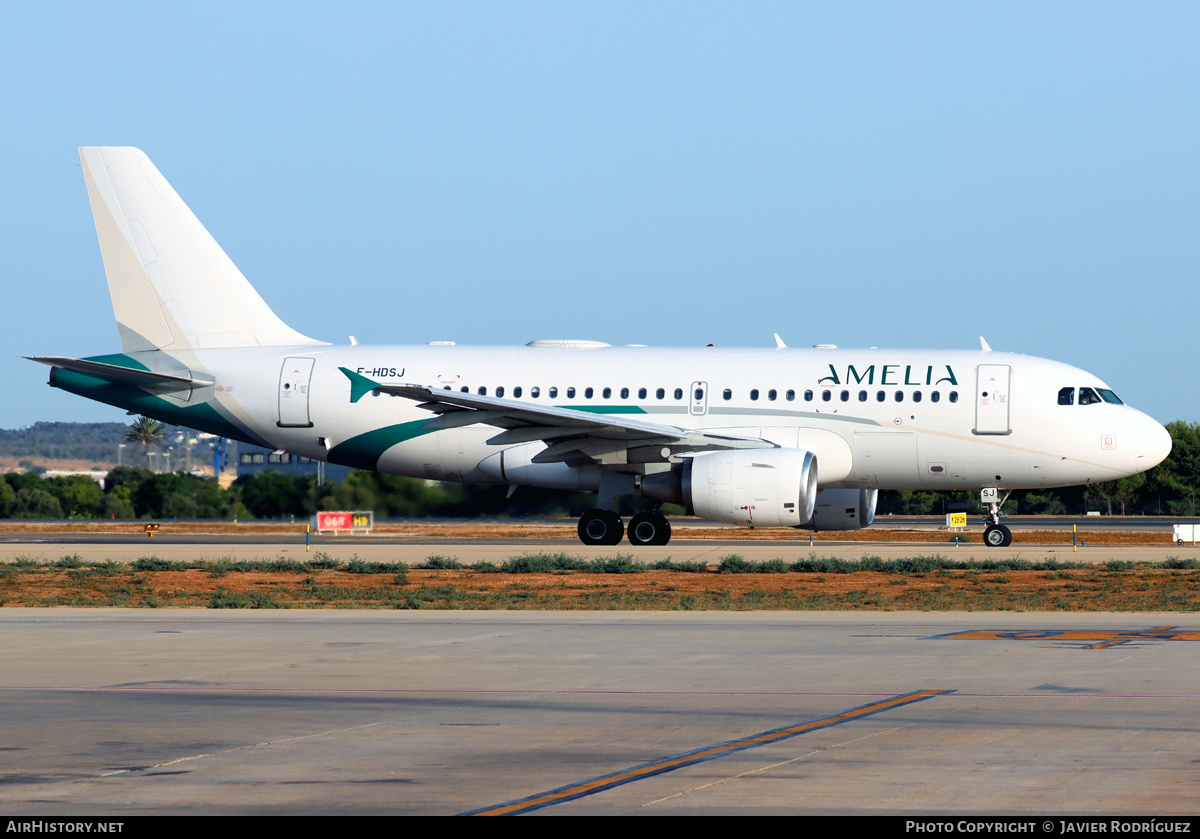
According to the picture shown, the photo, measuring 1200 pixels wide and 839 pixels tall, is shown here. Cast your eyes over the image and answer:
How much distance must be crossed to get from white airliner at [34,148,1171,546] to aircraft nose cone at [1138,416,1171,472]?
5cm

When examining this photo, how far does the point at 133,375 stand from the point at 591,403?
10071 mm

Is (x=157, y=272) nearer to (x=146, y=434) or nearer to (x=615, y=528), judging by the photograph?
(x=615, y=528)

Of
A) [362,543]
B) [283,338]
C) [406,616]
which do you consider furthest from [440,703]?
[362,543]

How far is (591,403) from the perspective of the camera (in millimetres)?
31000

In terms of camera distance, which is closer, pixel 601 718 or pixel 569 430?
pixel 601 718

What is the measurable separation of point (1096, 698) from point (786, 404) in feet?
63.5

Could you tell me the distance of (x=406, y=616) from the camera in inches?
739

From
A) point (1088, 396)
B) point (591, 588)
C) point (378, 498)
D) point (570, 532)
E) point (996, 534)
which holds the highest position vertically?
point (1088, 396)

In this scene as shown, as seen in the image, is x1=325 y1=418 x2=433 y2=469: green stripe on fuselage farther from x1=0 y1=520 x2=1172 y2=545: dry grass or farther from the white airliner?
x1=0 y1=520 x2=1172 y2=545: dry grass

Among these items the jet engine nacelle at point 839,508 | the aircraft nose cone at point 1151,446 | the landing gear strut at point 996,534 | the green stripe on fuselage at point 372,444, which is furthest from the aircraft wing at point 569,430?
the aircraft nose cone at point 1151,446

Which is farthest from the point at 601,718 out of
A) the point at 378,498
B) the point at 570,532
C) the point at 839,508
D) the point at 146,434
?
the point at 146,434

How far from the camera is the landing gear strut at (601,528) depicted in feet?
102

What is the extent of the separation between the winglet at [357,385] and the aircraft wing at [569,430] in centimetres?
45
